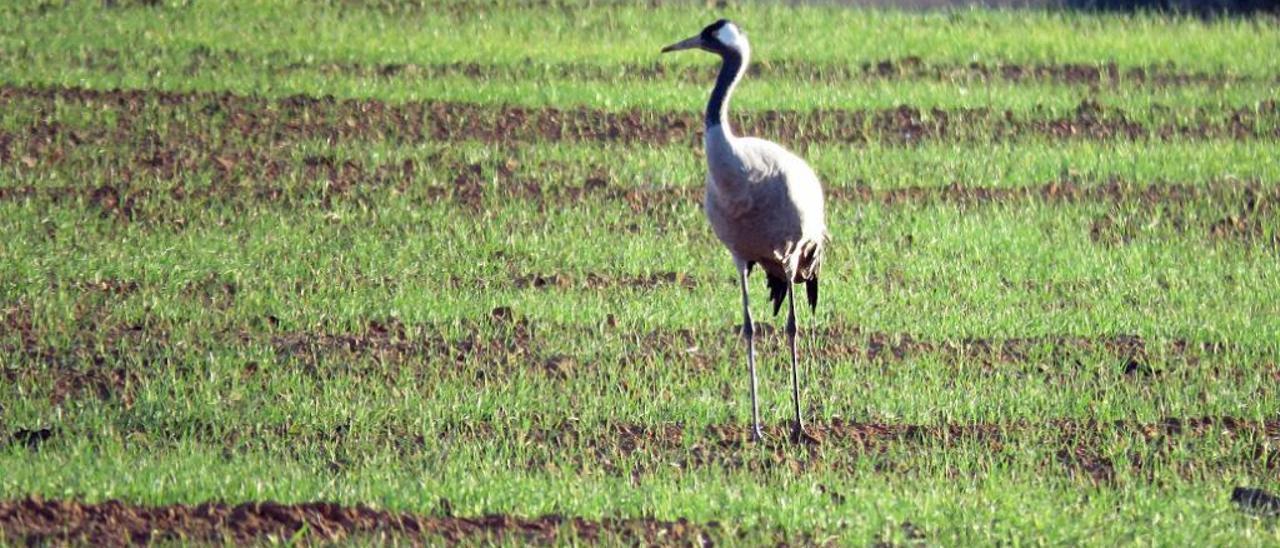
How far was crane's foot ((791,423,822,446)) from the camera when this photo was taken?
285 inches

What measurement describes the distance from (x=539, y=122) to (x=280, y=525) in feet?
29.4

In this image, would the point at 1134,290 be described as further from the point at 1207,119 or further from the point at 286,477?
the point at 1207,119

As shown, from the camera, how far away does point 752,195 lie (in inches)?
304

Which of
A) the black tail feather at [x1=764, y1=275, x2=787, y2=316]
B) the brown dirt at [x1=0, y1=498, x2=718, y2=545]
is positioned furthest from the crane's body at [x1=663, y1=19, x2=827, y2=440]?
the brown dirt at [x1=0, y1=498, x2=718, y2=545]

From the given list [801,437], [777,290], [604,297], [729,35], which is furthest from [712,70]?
[801,437]

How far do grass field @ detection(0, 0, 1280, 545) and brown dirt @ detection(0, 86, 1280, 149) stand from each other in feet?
0.17

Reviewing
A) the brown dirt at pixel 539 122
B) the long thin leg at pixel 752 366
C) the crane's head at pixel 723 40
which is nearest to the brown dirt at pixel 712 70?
the brown dirt at pixel 539 122

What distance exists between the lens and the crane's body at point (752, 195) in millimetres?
7598

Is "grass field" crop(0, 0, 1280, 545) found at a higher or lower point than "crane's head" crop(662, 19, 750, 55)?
lower

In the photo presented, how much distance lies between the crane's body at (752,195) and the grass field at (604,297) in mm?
507

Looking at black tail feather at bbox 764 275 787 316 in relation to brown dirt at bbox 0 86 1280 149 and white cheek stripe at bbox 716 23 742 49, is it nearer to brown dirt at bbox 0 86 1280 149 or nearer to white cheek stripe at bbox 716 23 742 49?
white cheek stripe at bbox 716 23 742 49

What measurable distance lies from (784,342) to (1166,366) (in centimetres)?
166

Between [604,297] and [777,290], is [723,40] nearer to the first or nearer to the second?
[777,290]

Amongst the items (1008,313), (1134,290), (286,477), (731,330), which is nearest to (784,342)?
(731,330)
